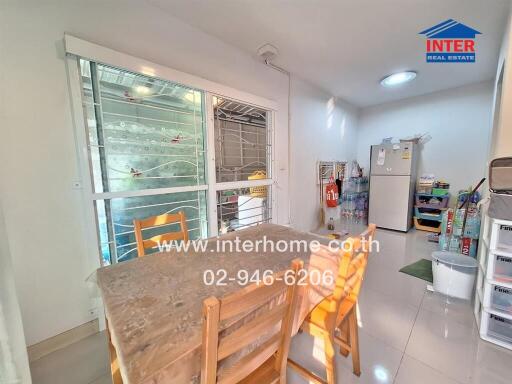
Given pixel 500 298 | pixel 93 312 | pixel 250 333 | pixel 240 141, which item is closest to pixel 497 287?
pixel 500 298

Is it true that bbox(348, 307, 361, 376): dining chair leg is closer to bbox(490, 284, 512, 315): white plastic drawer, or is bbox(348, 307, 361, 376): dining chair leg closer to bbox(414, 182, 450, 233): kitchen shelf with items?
bbox(490, 284, 512, 315): white plastic drawer

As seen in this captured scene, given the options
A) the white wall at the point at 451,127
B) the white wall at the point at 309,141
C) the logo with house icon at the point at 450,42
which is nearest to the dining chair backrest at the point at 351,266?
the white wall at the point at 309,141

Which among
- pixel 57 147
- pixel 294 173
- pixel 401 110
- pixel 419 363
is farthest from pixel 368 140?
pixel 57 147

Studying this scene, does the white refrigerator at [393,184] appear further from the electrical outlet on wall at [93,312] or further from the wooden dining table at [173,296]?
the electrical outlet on wall at [93,312]

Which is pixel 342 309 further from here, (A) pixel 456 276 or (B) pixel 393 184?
(B) pixel 393 184

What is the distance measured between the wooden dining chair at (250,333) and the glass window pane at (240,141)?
1804 mm

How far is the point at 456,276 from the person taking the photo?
73.8 inches

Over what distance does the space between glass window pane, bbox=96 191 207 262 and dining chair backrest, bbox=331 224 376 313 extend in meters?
1.47

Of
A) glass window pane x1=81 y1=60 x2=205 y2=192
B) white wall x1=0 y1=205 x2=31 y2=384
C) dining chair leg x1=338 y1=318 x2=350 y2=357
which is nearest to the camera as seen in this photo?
white wall x1=0 y1=205 x2=31 y2=384

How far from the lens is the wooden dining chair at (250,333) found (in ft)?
1.77

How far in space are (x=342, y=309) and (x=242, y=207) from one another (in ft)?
5.95

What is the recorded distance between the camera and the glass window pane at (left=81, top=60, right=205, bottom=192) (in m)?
1.60

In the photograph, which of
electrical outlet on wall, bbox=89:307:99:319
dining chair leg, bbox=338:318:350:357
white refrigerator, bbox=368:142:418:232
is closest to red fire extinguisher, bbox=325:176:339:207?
white refrigerator, bbox=368:142:418:232

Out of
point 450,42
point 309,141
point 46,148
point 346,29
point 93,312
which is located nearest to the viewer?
point 46,148
